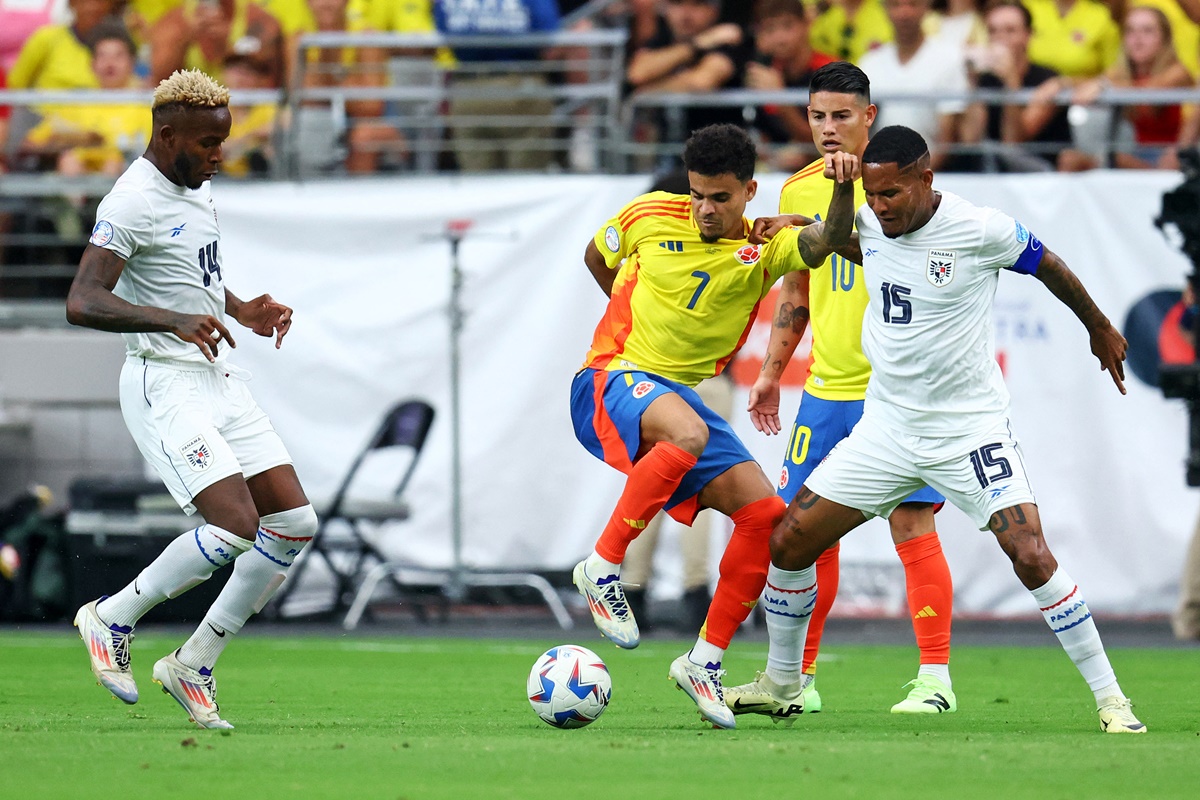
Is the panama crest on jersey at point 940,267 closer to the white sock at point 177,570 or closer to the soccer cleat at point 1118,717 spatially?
the soccer cleat at point 1118,717

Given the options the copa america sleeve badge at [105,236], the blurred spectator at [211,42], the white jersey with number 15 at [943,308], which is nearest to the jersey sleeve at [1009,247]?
the white jersey with number 15 at [943,308]

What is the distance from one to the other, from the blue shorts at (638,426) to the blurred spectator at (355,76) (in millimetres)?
6953

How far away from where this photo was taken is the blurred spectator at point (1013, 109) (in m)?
13.5

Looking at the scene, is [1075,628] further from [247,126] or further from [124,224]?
[247,126]

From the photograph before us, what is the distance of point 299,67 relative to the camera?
45.6 feet

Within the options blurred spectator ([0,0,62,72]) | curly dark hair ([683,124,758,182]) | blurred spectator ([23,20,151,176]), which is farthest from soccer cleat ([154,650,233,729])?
blurred spectator ([0,0,62,72])

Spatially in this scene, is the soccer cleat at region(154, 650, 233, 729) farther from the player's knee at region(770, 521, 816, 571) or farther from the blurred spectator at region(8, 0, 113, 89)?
the blurred spectator at region(8, 0, 113, 89)

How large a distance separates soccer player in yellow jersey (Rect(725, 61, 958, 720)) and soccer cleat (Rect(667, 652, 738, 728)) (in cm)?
67

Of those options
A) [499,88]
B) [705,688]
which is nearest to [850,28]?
[499,88]

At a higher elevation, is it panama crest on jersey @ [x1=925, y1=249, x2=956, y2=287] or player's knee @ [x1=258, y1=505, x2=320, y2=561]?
panama crest on jersey @ [x1=925, y1=249, x2=956, y2=287]

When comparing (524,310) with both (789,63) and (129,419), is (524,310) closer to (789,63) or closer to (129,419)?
(789,63)

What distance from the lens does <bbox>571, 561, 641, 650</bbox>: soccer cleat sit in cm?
696

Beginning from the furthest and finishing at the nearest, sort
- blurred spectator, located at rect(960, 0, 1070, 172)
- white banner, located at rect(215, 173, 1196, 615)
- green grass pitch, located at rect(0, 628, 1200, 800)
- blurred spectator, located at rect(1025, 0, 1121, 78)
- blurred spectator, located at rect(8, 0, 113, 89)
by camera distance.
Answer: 1. blurred spectator, located at rect(8, 0, 113, 89)
2. blurred spectator, located at rect(1025, 0, 1121, 78)
3. blurred spectator, located at rect(960, 0, 1070, 172)
4. white banner, located at rect(215, 173, 1196, 615)
5. green grass pitch, located at rect(0, 628, 1200, 800)

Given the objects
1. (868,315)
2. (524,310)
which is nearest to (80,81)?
(524,310)
